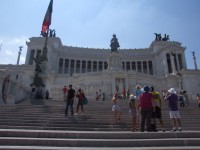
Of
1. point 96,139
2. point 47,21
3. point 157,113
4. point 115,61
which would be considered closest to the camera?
point 96,139

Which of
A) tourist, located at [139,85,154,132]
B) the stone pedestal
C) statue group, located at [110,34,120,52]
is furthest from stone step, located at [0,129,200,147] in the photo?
statue group, located at [110,34,120,52]

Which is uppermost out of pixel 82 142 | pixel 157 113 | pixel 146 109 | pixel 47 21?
pixel 47 21

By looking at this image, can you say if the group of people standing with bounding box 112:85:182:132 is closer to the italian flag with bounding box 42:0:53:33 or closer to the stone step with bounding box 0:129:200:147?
the stone step with bounding box 0:129:200:147

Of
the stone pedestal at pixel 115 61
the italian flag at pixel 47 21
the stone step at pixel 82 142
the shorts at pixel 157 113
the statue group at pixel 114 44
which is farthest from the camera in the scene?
the statue group at pixel 114 44

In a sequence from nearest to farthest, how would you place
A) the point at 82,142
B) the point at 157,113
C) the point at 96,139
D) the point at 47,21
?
1. the point at 82,142
2. the point at 96,139
3. the point at 157,113
4. the point at 47,21

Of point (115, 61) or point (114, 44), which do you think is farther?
point (114, 44)

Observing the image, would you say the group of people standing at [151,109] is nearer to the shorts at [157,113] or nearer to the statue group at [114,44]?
the shorts at [157,113]

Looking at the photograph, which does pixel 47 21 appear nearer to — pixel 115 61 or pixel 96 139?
pixel 115 61

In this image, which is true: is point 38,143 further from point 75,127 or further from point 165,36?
point 165,36

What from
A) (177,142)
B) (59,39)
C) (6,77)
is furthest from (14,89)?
(59,39)

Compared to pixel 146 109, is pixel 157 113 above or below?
below

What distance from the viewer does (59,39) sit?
2714 inches

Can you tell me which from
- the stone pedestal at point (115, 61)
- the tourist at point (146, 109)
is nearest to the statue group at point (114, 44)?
the stone pedestal at point (115, 61)

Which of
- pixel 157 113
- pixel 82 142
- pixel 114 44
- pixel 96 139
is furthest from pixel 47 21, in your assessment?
Result: pixel 82 142
